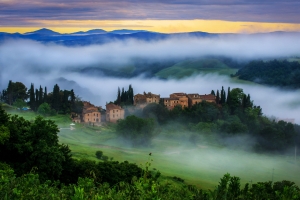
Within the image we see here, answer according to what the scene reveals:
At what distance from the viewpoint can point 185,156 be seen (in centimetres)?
3275

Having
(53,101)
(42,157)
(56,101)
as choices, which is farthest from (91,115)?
(42,157)

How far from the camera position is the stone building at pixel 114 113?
45969 millimetres

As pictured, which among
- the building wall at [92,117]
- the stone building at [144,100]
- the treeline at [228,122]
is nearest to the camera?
the treeline at [228,122]

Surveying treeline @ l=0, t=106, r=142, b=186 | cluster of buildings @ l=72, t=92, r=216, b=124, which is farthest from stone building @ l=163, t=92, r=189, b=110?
treeline @ l=0, t=106, r=142, b=186

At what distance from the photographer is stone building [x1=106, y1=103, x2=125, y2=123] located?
4597 cm

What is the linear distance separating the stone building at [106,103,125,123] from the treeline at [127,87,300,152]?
1.94 meters

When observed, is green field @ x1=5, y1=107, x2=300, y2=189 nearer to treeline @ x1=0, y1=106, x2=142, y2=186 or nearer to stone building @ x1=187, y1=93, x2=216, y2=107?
treeline @ x1=0, y1=106, x2=142, y2=186

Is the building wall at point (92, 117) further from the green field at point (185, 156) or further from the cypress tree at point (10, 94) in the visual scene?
the cypress tree at point (10, 94)

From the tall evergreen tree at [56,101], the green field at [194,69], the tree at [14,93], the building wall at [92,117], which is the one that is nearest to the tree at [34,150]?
the tall evergreen tree at [56,101]

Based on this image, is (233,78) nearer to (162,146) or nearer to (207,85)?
(207,85)

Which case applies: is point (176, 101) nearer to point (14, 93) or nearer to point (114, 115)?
point (114, 115)

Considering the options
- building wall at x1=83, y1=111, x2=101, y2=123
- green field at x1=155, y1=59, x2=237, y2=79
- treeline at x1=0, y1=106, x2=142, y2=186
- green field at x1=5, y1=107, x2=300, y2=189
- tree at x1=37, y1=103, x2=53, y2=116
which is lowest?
green field at x1=5, y1=107, x2=300, y2=189

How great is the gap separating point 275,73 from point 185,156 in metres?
53.5

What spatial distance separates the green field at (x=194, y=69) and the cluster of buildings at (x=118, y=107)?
45.3m
